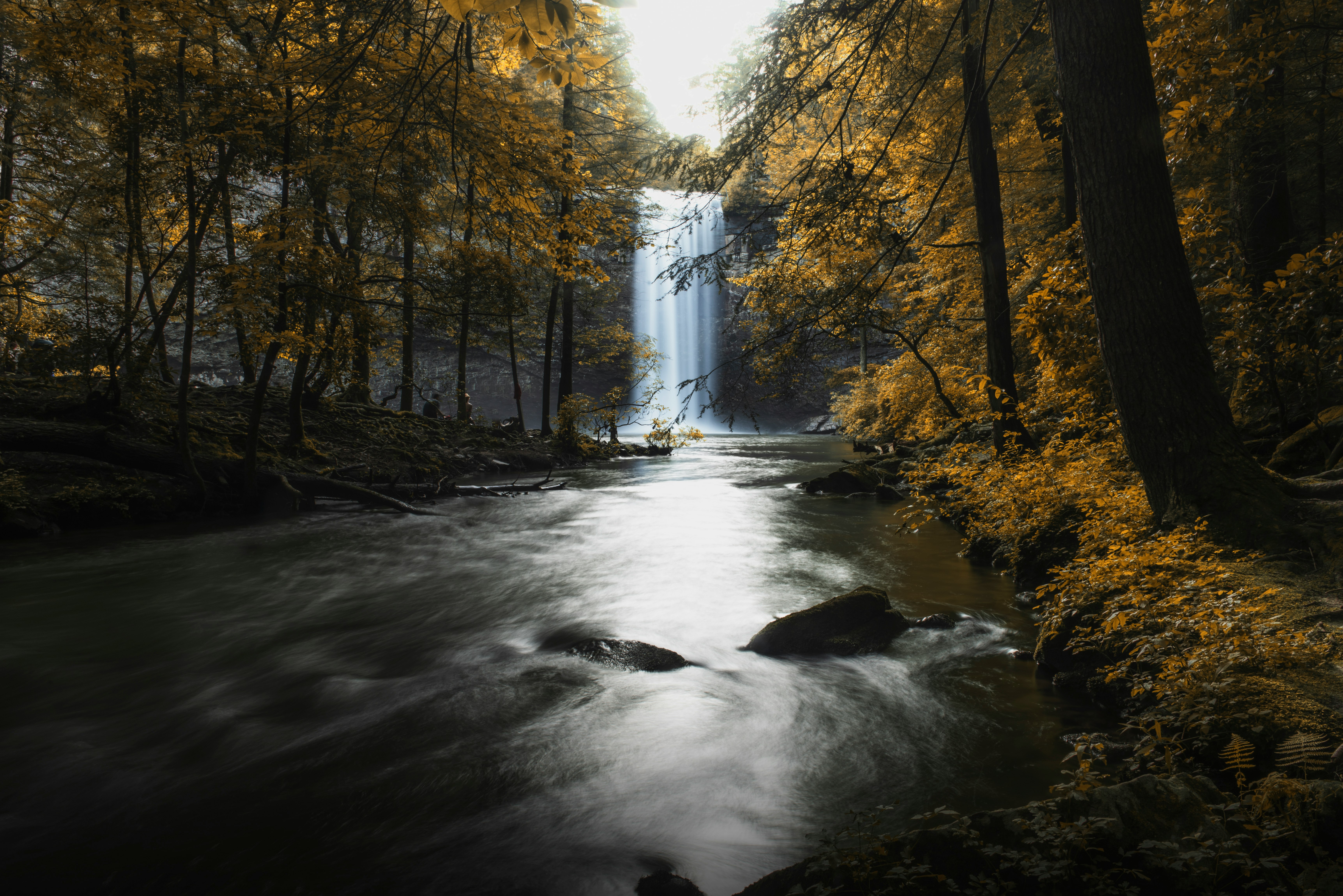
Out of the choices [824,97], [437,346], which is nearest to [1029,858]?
[824,97]

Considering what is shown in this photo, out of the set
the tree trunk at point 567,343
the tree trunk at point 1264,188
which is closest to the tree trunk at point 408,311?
the tree trunk at point 567,343

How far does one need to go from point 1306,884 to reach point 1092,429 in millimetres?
5921

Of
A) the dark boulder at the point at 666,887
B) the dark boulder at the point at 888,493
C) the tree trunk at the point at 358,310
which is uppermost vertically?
the tree trunk at the point at 358,310

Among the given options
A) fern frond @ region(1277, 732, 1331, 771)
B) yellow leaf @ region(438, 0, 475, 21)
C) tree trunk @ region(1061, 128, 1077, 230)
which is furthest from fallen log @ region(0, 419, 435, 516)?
tree trunk @ region(1061, 128, 1077, 230)

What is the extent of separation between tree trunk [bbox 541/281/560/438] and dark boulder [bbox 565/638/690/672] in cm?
1571

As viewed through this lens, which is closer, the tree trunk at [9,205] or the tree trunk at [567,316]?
the tree trunk at [9,205]

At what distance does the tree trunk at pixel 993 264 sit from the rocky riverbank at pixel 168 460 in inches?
209

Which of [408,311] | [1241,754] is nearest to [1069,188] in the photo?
[1241,754]

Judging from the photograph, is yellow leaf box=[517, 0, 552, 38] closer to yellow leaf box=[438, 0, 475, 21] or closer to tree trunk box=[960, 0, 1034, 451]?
yellow leaf box=[438, 0, 475, 21]

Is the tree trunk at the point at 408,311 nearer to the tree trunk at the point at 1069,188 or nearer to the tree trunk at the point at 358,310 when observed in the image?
the tree trunk at the point at 358,310

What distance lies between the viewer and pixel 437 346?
53.4 metres

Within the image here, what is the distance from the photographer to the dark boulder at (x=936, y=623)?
19.2ft

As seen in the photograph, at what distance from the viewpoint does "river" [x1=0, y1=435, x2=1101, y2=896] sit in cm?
303

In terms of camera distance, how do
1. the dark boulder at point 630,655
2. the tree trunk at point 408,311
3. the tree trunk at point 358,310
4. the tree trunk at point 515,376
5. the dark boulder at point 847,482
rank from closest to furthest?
the dark boulder at point 630,655 < the tree trunk at point 358,310 < the tree trunk at point 408,311 < the dark boulder at point 847,482 < the tree trunk at point 515,376
